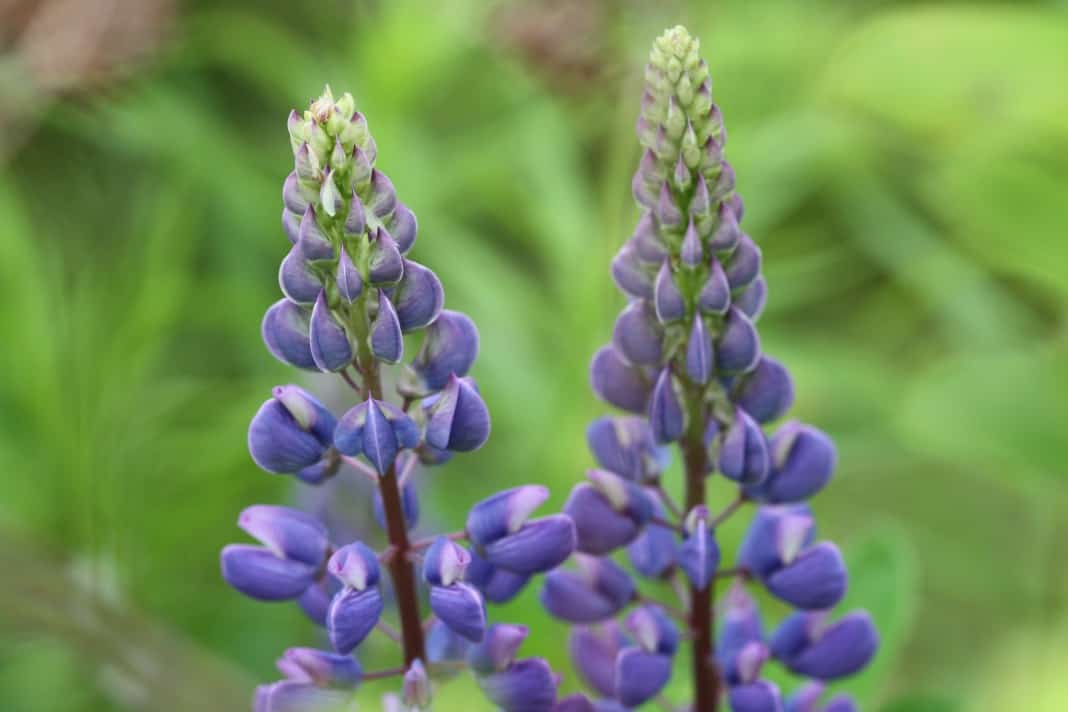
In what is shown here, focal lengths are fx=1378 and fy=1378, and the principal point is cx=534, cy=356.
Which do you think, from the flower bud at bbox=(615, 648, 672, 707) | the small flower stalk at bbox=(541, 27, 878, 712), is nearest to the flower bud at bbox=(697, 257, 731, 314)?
the small flower stalk at bbox=(541, 27, 878, 712)

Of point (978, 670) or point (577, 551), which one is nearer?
point (577, 551)

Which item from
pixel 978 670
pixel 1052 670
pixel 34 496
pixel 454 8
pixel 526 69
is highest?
pixel 454 8

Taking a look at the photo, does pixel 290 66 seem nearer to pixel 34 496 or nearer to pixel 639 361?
pixel 34 496

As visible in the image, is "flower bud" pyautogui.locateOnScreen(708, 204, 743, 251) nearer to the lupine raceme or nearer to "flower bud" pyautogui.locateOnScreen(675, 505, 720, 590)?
the lupine raceme

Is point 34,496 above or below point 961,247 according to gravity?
below

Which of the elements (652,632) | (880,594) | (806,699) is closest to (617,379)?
(652,632)

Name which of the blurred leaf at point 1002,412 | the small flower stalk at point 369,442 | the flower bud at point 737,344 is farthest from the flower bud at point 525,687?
the blurred leaf at point 1002,412

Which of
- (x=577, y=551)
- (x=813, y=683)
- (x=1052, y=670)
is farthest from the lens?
(x=1052, y=670)

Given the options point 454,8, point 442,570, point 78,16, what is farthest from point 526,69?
point 442,570
